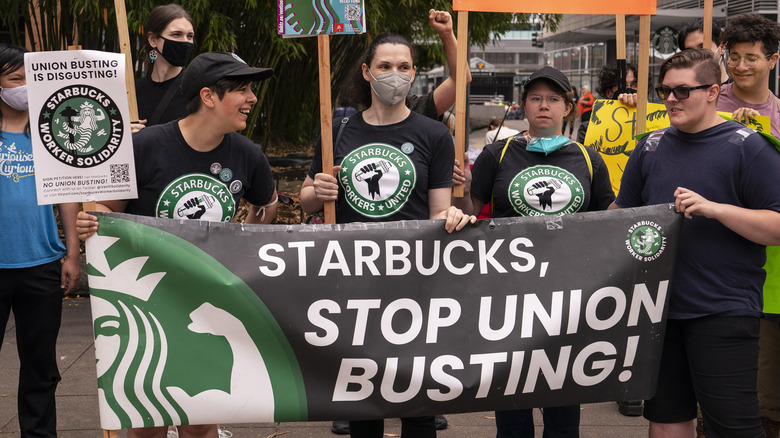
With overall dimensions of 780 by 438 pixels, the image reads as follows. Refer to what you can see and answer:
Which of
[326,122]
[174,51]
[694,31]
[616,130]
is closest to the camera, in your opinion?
[326,122]

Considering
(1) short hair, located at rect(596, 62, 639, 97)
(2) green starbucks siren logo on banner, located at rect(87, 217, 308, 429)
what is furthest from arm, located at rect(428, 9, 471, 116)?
(1) short hair, located at rect(596, 62, 639, 97)

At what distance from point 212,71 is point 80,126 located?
1.71ft

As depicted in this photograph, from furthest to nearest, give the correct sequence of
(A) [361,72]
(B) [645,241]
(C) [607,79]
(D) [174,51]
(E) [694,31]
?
(C) [607,79] < (E) [694,31] < (D) [174,51] < (A) [361,72] < (B) [645,241]

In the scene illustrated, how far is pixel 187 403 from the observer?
326 centimetres

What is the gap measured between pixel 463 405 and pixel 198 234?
1182 mm

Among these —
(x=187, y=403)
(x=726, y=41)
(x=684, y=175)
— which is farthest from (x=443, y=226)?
(x=726, y=41)

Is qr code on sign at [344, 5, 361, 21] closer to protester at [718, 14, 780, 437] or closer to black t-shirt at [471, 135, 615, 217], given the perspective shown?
black t-shirt at [471, 135, 615, 217]

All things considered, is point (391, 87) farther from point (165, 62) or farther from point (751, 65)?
point (751, 65)

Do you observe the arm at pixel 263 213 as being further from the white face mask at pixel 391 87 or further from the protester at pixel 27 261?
the protester at pixel 27 261

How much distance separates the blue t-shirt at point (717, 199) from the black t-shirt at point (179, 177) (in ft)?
5.46

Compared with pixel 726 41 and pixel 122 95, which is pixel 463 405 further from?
pixel 726 41

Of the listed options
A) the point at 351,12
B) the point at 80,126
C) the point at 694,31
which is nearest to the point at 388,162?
the point at 351,12

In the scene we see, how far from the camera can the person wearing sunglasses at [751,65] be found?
4.04m

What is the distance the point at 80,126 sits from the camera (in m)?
3.22
